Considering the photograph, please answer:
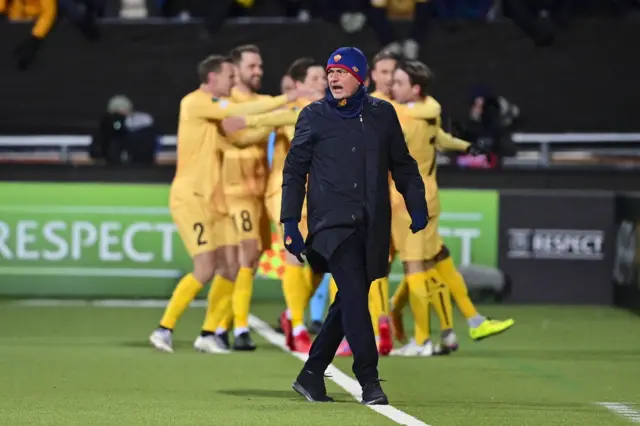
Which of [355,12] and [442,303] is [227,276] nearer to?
[442,303]

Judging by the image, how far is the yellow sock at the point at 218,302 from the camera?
47.4 feet

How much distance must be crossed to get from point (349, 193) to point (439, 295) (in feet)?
12.9

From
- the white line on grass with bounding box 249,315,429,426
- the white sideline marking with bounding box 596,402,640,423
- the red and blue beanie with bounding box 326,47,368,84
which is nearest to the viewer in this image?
the white line on grass with bounding box 249,315,429,426

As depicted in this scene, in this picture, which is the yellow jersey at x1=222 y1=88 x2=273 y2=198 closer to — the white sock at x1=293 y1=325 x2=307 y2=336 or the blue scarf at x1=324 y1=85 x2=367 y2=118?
the white sock at x1=293 y1=325 x2=307 y2=336

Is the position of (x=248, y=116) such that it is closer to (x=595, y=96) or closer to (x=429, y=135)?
(x=429, y=135)

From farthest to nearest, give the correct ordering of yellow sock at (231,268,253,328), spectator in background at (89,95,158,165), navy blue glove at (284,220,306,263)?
1. spectator in background at (89,95,158,165)
2. yellow sock at (231,268,253,328)
3. navy blue glove at (284,220,306,263)

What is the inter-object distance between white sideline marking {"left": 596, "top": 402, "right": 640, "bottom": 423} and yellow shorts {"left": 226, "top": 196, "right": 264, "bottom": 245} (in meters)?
4.81

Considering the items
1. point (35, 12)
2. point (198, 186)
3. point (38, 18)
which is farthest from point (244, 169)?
point (35, 12)

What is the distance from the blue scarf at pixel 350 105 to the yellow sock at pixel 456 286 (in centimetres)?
421

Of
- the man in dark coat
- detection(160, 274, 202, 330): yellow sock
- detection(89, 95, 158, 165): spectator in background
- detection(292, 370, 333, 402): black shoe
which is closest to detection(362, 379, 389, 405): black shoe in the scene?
the man in dark coat

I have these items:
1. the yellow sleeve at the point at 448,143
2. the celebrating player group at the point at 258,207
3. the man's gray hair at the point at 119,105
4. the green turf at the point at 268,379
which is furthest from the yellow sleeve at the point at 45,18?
the yellow sleeve at the point at 448,143

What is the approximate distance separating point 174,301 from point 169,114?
905 cm

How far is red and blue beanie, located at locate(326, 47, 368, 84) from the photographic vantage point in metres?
10.2

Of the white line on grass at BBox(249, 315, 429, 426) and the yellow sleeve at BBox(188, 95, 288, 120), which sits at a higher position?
the yellow sleeve at BBox(188, 95, 288, 120)
